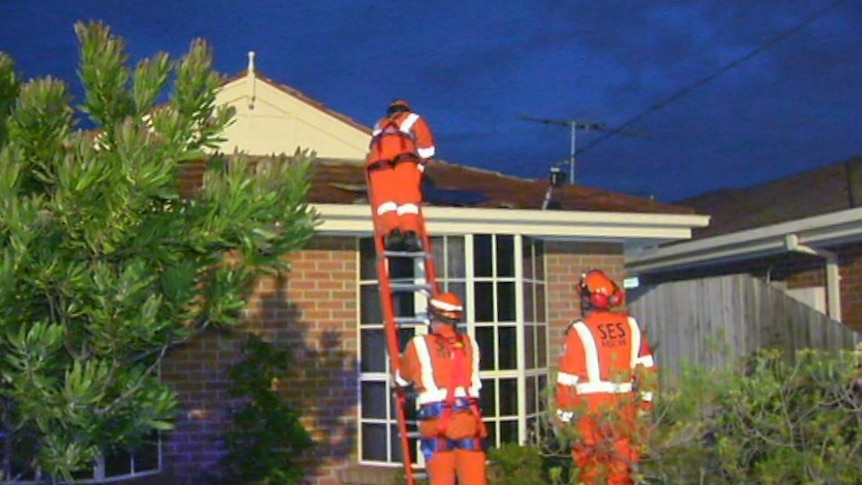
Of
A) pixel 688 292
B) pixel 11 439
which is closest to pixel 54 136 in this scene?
pixel 11 439

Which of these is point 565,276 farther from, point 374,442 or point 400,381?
point 400,381

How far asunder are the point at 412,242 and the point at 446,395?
180cm

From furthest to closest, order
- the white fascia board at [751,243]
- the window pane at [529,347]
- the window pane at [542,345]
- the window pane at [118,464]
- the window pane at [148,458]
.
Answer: the white fascia board at [751,243]
the window pane at [542,345]
the window pane at [529,347]
the window pane at [148,458]
the window pane at [118,464]

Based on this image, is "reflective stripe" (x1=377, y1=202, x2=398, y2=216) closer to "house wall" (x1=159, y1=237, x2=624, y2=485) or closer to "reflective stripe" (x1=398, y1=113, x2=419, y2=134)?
"reflective stripe" (x1=398, y1=113, x2=419, y2=134)

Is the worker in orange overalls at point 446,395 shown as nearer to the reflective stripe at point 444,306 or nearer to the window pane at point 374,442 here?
the reflective stripe at point 444,306

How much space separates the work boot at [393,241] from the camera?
29.8 feet

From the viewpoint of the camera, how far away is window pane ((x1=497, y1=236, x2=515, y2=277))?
11133 millimetres

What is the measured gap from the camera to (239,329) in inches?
420

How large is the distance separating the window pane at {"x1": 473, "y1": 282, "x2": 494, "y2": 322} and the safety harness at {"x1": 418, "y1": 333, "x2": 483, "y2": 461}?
9.29ft

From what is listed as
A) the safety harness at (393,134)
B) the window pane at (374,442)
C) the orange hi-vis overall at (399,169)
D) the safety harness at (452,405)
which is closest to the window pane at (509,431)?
the window pane at (374,442)

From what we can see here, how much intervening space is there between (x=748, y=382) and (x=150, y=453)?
576 cm

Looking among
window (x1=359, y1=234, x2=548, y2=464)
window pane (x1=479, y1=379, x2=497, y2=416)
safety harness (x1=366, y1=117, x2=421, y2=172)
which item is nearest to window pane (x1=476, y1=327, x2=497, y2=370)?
window (x1=359, y1=234, x2=548, y2=464)

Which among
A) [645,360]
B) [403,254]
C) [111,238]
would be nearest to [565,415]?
[645,360]

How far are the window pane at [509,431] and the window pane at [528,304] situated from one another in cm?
93
